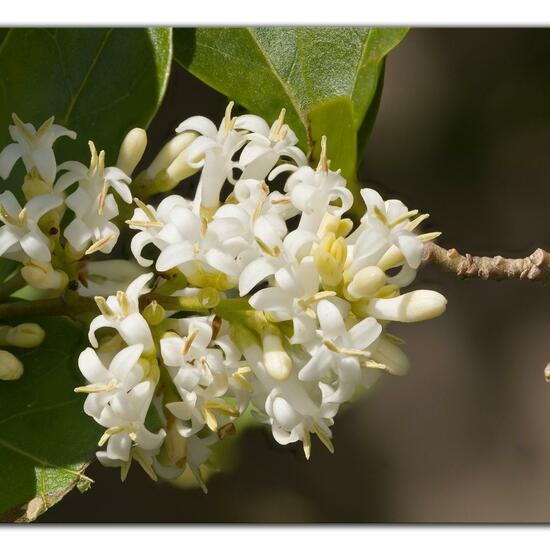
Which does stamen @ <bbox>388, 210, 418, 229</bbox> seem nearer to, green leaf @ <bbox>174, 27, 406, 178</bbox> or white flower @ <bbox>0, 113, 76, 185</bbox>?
green leaf @ <bbox>174, 27, 406, 178</bbox>

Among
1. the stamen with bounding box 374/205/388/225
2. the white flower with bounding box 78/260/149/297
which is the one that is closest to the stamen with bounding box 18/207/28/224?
the white flower with bounding box 78/260/149/297

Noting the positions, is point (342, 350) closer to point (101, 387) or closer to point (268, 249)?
point (268, 249)

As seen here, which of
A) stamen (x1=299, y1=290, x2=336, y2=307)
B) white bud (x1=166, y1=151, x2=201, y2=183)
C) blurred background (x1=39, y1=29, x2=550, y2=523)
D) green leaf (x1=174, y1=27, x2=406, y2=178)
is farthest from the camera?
blurred background (x1=39, y1=29, x2=550, y2=523)

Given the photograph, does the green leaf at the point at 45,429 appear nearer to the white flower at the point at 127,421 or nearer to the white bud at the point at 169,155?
the white flower at the point at 127,421

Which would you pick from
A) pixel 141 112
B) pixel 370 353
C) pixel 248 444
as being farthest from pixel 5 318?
pixel 248 444

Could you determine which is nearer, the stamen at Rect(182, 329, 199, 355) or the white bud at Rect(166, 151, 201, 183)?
the stamen at Rect(182, 329, 199, 355)

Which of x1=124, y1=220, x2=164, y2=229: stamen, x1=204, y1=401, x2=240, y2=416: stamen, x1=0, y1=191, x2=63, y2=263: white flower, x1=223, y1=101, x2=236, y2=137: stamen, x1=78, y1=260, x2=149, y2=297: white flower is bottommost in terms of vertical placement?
x1=204, y1=401, x2=240, y2=416: stamen

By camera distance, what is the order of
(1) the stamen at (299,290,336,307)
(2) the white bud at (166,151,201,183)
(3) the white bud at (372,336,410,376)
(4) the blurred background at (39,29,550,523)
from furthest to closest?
(4) the blurred background at (39,29,550,523)
(2) the white bud at (166,151,201,183)
(3) the white bud at (372,336,410,376)
(1) the stamen at (299,290,336,307)

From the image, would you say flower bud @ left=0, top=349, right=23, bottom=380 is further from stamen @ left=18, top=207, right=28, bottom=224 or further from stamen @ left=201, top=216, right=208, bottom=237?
stamen @ left=201, top=216, right=208, bottom=237

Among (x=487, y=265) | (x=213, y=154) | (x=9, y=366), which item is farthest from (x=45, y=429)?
(x=487, y=265)

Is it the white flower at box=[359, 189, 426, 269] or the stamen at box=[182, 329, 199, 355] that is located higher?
the white flower at box=[359, 189, 426, 269]
